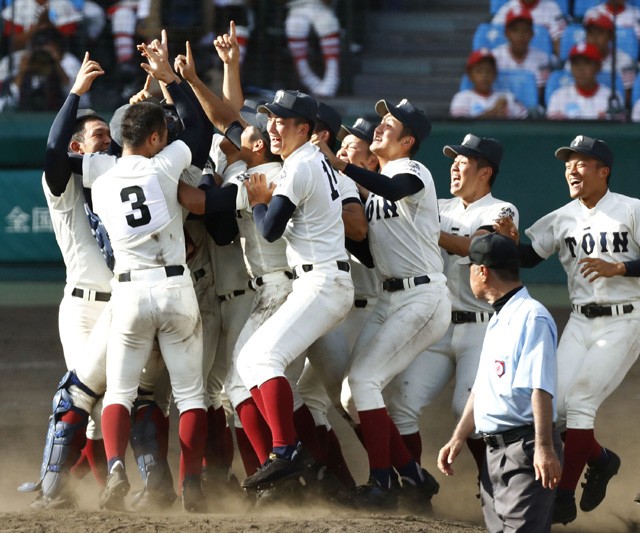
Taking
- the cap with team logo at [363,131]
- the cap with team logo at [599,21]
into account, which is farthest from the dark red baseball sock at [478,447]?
the cap with team logo at [599,21]

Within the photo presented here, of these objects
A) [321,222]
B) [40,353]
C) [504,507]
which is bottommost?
[40,353]

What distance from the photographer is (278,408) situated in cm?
569

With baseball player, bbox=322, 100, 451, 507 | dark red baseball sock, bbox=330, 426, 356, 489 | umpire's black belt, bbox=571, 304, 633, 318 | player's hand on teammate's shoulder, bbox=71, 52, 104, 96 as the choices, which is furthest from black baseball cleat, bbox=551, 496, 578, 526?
player's hand on teammate's shoulder, bbox=71, 52, 104, 96

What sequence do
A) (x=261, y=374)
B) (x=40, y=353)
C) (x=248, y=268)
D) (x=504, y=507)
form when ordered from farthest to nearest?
(x=40, y=353)
(x=248, y=268)
(x=261, y=374)
(x=504, y=507)

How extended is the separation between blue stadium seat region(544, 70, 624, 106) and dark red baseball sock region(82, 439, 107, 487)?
20.9ft

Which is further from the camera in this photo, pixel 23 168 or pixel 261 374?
pixel 23 168

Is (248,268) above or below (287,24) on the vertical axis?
below

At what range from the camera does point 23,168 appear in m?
11.4

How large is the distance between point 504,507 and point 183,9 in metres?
7.86

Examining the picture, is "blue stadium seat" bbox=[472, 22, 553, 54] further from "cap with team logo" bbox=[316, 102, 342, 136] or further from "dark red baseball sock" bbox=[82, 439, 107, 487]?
"dark red baseball sock" bbox=[82, 439, 107, 487]

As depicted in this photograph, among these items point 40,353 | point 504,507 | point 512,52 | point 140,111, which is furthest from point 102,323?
point 512,52

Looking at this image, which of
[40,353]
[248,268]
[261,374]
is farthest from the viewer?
[40,353]

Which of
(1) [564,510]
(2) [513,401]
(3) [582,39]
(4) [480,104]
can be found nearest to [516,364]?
(2) [513,401]

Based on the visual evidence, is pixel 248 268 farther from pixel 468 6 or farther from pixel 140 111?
pixel 468 6
